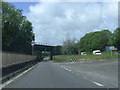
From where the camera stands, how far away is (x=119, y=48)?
146 metres

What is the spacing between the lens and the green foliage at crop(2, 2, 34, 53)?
255ft

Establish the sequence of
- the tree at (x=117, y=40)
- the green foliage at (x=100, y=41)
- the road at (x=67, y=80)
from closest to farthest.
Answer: the road at (x=67, y=80)
the tree at (x=117, y=40)
the green foliage at (x=100, y=41)

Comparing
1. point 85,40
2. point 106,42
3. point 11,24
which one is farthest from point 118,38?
point 11,24

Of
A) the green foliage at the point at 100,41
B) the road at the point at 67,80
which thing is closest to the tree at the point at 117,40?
the green foliage at the point at 100,41

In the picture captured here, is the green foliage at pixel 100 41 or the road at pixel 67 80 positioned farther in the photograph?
the green foliage at pixel 100 41

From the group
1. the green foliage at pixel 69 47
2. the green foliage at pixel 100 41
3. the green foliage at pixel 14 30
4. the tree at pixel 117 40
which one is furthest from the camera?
the green foliage at pixel 69 47

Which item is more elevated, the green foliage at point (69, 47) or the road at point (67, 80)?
the green foliage at point (69, 47)

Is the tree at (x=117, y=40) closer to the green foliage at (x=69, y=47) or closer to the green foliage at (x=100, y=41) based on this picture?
the green foliage at (x=100, y=41)

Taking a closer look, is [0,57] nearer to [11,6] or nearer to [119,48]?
[11,6]

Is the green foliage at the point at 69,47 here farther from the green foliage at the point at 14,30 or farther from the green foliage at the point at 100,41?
the green foliage at the point at 14,30

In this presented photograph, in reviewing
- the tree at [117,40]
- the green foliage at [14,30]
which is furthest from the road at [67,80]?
the tree at [117,40]

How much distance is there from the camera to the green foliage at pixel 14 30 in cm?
7775

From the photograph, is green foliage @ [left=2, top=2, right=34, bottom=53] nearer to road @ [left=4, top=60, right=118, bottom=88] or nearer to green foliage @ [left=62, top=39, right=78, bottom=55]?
road @ [left=4, top=60, right=118, bottom=88]

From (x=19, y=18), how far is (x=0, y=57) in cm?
6698
